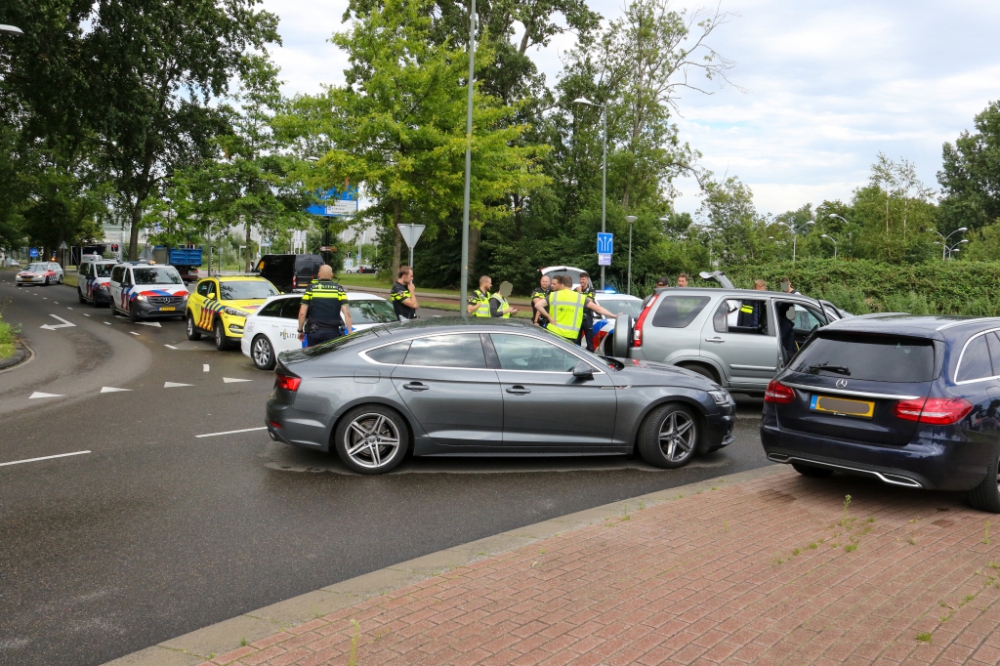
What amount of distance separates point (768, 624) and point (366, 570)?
2.33m

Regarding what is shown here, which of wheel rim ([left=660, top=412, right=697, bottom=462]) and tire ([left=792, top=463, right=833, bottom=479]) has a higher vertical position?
wheel rim ([left=660, top=412, right=697, bottom=462])

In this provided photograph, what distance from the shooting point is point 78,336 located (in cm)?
2145

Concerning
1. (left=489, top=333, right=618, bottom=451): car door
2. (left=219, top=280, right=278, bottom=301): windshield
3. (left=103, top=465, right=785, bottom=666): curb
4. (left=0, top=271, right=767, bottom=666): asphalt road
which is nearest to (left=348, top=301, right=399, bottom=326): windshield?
(left=0, top=271, right=767, bottom=666): asphalt road

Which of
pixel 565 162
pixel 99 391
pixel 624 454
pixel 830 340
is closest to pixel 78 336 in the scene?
pixel 99 391

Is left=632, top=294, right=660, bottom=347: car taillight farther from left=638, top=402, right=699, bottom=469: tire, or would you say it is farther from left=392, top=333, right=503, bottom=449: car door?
left=392, top=333, right=503, bottom=449: car door

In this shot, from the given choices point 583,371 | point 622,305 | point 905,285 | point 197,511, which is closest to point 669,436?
point 583,371

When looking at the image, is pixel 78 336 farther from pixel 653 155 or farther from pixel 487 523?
pixel 653 155

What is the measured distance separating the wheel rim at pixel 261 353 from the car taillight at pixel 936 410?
11.2 metres

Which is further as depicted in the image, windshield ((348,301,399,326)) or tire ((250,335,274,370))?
tire ((250,335,274,370))

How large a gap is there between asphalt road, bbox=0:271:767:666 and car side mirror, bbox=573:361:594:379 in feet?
2.86

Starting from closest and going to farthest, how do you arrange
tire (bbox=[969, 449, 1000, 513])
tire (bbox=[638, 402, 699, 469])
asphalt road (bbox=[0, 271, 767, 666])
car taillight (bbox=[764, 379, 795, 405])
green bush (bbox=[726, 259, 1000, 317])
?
asphalt road (bbox=[0, 271, 767, 666]) → tire (bbox=[969, 449, 1000, 513]) → car taillight (bbox=[764, 379, 795, 405]) → tire (bbox=[638, 402, 699, 469]) → green bush (bbox=[726, 259, 1000, 317])

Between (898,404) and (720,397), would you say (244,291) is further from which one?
(898,404)

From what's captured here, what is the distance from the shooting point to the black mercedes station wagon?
235 inches

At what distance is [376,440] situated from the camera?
745 cm
